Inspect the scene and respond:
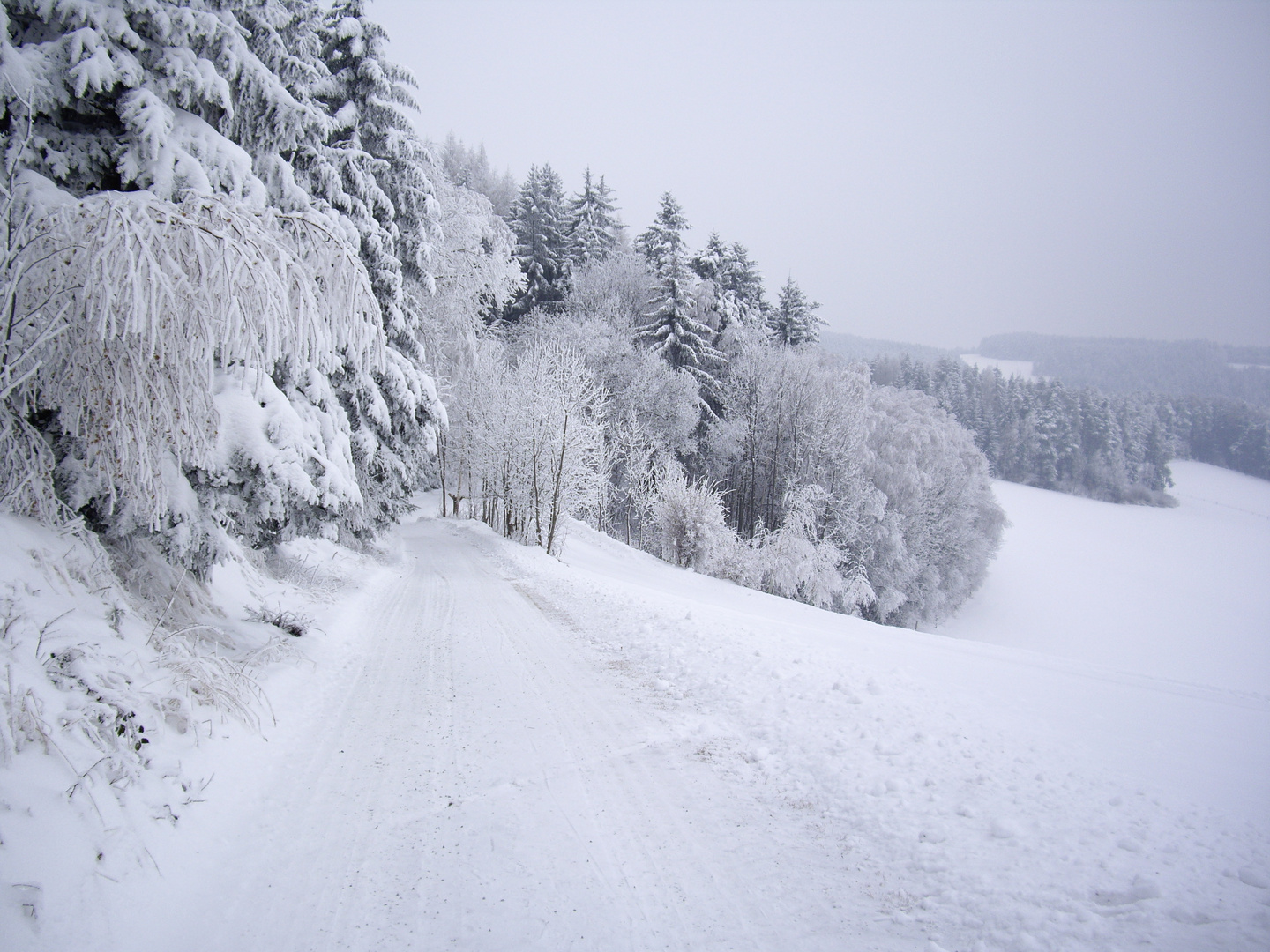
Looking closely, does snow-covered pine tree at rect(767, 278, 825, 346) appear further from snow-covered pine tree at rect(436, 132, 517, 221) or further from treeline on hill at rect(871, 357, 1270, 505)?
treeline on hill at rect(871, 357, 1270, 505)

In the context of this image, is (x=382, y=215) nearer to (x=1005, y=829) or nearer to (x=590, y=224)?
(x=1005, y=829)

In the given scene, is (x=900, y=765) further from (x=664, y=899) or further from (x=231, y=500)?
(x=231, y=500)

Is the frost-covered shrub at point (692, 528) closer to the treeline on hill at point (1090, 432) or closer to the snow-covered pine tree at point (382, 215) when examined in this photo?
Answer: the snow-covered pine tree at point (382, 215)

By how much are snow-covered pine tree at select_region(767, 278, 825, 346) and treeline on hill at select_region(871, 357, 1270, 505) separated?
70.9 ft

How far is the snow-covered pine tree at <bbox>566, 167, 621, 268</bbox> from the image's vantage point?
115 feet

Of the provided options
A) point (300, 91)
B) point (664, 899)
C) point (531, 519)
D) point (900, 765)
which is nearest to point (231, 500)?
point (664, 899)

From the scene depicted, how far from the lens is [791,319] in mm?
35688

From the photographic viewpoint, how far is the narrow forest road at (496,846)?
2691 mm

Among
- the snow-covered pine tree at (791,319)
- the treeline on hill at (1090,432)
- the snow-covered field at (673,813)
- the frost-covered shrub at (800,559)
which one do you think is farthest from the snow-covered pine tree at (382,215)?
the treeline on hill at (1090,432)

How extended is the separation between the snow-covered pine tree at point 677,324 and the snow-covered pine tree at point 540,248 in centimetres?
669

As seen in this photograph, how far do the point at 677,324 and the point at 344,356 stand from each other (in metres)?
21.1

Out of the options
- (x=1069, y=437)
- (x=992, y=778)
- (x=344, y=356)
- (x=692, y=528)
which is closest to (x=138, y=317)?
(x=992, y=778)

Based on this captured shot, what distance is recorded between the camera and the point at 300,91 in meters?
9.46

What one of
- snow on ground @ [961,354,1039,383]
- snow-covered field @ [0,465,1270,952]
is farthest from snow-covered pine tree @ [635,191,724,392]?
snow on ground @ [961,354,1039,383]
